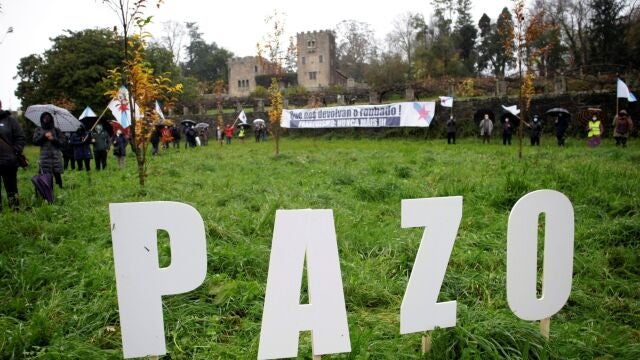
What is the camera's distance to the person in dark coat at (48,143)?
22.6 ft

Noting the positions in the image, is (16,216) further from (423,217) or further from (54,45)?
(54,45)

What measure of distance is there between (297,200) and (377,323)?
3.41 m

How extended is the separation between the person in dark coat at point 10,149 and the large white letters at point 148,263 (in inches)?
192

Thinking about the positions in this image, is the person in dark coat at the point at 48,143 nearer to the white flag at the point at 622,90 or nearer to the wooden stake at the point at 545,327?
the wooden stake at the point at 545,327

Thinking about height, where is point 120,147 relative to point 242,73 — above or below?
below

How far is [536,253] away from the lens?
2496 millimetres

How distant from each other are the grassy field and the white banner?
46.0 feet

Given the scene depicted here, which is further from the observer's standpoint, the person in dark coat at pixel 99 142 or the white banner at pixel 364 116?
the white banner at pixel 364 116

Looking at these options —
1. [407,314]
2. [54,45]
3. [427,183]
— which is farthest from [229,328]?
[54,45]

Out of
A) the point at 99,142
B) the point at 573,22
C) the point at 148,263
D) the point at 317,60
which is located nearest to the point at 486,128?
the point at 99,142

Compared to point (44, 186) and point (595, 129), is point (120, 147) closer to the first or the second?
point (44, 186)

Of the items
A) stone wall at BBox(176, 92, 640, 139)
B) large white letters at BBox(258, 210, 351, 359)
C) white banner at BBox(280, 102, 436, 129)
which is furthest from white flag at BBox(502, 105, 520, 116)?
large white letters at BBox(258, 210, 351, 359)

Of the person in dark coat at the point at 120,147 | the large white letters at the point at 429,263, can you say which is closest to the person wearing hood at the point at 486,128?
the person in dark coat at the point at 120,147

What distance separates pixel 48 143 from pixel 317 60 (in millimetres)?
58713
